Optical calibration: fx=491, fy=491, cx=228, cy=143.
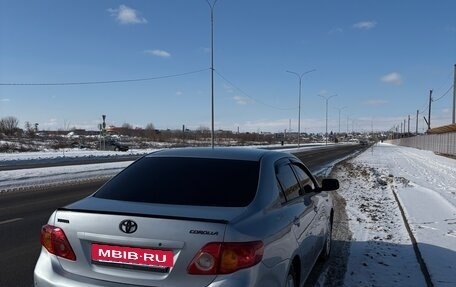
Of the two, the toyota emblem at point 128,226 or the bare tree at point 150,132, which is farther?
the bare tree at point 150,132

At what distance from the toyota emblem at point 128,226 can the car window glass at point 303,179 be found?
96.7 inches

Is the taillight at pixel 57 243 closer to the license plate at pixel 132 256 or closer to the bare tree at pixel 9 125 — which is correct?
the license plate at pixel 132 256

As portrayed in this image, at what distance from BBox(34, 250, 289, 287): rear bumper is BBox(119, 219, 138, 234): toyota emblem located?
36 cm

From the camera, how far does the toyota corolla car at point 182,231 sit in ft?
10.8

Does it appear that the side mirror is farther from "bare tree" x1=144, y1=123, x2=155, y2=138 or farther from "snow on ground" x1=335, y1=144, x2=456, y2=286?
"bare tree" x1=144, y1=123, x2=155, y2=138

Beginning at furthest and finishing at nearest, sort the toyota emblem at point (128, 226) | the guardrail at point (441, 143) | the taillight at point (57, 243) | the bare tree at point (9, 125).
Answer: the bare tree at point (9, 125) < the guardrail at point (441, 143) < the taillight at point (57, 243) < the toyota emblem at point (128, 226)

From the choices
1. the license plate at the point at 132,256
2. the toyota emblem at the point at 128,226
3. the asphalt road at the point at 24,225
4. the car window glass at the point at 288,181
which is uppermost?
the car window glass at the point at 288,181

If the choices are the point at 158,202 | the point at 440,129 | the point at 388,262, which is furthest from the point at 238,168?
the point at 440,129

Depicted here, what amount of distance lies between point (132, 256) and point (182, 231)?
400 mm

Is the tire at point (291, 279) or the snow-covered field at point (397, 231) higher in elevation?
the tire at point (291, 279)

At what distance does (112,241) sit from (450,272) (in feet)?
15.5

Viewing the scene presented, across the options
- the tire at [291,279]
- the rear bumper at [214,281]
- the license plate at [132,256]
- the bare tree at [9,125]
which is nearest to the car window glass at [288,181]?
the tire at [291,279]

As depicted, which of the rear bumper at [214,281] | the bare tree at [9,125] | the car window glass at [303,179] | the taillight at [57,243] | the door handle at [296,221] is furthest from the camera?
the bare tree at [9,125]

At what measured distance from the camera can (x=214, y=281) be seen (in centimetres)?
323
